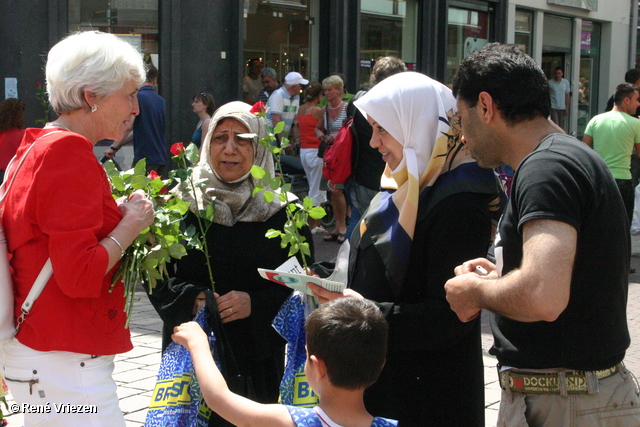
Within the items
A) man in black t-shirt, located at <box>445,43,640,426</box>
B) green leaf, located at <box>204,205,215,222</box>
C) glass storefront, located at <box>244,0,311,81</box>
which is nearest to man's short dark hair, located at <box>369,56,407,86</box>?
green leaf, located at <box>204,205,215,222</box>

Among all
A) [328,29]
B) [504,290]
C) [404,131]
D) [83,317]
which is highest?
[328,29]

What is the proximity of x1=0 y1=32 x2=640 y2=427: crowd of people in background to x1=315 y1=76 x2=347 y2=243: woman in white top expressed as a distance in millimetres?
6708

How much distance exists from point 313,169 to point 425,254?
8.34 m

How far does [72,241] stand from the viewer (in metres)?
2.32

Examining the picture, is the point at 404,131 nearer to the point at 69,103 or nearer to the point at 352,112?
the point at 69,103

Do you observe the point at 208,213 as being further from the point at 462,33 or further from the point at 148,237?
the point at 462,33

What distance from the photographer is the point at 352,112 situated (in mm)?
7711

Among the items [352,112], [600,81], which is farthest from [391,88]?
[600,81]

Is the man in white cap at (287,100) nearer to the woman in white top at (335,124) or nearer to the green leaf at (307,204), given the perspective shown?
the woman in white top at (335,124)

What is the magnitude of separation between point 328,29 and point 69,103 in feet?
40.4

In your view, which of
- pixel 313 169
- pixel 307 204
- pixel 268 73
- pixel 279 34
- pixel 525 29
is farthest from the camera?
pixel 525 29

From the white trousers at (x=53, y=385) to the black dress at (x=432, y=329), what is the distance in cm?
96

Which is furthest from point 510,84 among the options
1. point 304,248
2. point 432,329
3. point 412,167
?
point 304,248

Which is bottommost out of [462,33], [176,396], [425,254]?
[176,396]
